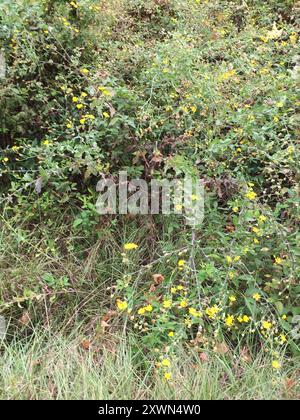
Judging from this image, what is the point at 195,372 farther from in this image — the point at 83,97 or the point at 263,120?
the point at 83,97

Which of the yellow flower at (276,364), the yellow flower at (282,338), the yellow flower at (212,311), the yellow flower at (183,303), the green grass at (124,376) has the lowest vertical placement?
the green grass at (124,376)

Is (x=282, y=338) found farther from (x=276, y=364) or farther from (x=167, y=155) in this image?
(x=167, y=155)

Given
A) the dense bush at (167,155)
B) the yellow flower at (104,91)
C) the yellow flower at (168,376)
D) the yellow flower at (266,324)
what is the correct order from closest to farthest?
the yellow flower at (168,376) → the yellow flower at (266,324) → the dense bush at (167,155) → the yellow flower at (104,91)

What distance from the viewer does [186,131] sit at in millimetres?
2660

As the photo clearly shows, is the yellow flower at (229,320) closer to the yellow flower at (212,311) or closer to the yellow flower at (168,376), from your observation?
the yellow flower at (212,311)

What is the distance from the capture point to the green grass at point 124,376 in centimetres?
195

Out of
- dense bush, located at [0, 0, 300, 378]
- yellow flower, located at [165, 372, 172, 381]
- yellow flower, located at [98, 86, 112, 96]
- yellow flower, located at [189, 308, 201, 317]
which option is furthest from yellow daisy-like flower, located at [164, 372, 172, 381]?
yellow flower, located at [98, 86, 112, 96]

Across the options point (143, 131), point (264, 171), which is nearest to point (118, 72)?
point (143, 131)

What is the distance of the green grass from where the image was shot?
76.9 inches

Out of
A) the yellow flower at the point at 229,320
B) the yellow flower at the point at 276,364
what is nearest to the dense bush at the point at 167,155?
the yellow flower at the point at 229,320

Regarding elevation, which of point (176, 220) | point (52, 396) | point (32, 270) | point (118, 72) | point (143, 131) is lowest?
point (52, 396)

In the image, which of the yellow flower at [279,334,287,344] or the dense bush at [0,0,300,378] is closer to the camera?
the yellow flower at [279,334,287,344]

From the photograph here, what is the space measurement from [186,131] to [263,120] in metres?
0.47

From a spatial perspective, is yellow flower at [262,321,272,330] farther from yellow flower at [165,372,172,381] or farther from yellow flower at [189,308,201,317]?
yellow flower at [165,372,172,381]
